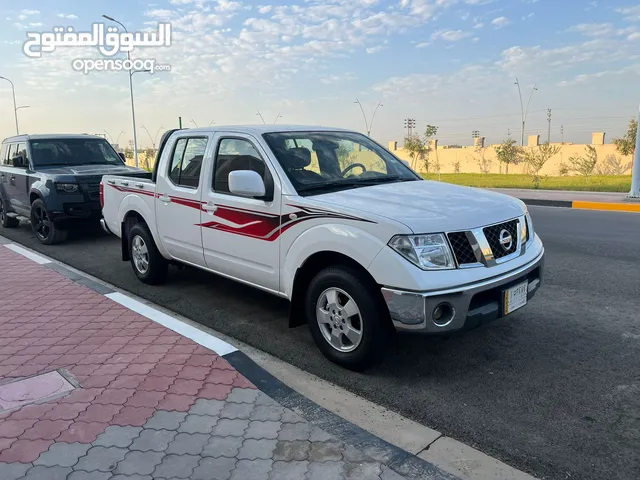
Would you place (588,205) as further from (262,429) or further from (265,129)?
(262,429)

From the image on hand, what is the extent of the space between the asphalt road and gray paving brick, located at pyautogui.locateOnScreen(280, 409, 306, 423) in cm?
58

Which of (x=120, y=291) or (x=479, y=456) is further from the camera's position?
(x=120, y=291)

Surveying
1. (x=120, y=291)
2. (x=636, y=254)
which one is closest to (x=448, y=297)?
(x=120, y=291)

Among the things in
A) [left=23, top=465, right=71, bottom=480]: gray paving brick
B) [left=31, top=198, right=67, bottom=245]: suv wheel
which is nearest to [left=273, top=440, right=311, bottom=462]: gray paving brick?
[left=23, top=465, right=71, bottom=480]: gray paving brick

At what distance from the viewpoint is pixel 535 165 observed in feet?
117

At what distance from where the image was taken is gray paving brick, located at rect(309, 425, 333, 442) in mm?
2896

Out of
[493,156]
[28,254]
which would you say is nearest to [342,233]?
[28,254]

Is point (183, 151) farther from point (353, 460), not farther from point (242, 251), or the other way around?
point (353, 460)

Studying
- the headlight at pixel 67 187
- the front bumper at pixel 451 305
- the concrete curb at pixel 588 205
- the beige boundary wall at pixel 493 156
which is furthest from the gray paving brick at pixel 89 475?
the beige boundary wall at pixel 493 156

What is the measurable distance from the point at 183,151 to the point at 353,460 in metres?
3.71

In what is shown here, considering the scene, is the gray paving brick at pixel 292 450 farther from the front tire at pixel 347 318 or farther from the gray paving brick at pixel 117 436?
the front tire at pixel 347 318

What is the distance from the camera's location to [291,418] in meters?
3.13

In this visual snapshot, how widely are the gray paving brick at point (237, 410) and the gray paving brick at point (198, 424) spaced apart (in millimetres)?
80

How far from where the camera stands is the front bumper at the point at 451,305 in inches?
129
